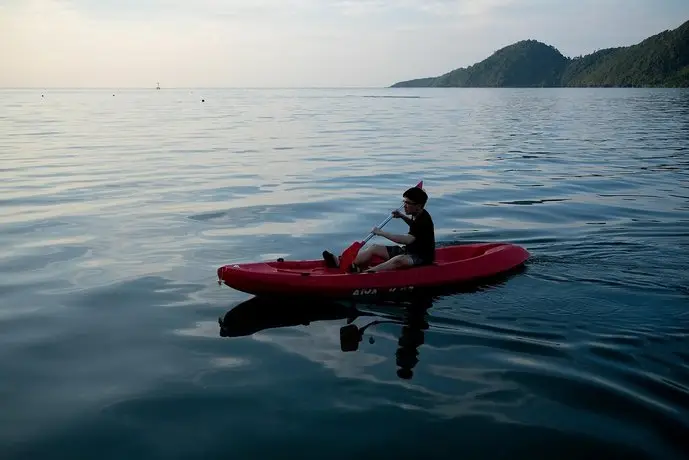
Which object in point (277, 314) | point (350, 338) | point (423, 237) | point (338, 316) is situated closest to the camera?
point (350, 338)

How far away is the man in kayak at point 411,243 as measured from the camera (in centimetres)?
1000

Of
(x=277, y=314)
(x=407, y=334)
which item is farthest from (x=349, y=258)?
(x=407, y=334)

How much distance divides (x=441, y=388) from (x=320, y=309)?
3078 mm

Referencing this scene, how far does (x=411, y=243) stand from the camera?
10219 mm

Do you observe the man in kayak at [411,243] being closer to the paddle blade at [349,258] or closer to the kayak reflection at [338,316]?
the paddle blade at [349,258]

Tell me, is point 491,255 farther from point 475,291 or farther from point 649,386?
point 649,386

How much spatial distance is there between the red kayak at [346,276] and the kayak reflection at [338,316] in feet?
0.68

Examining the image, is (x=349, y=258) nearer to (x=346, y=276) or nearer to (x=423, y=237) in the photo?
(x=346, y=276)

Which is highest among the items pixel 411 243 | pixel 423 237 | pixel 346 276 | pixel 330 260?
pixel 423 237

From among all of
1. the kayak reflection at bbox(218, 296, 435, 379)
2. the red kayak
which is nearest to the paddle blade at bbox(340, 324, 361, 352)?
the kayak reflection at bbox(218, 296, 435, 379)

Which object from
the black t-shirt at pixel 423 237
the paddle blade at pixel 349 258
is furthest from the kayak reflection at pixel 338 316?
the black t-shirt at pixel 423 237

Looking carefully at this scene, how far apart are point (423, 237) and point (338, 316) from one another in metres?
2.06

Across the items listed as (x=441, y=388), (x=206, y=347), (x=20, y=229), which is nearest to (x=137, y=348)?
(x=206, y=347)

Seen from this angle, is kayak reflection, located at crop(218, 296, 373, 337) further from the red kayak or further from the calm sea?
the red kayak
